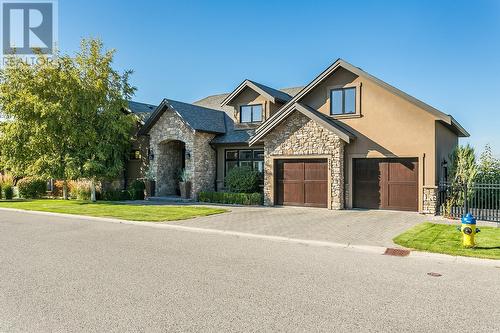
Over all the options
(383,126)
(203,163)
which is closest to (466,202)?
(383,126)

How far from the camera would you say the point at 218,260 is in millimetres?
8250

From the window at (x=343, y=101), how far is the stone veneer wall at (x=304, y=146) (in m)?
1.59

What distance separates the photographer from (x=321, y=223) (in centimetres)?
→ 1370

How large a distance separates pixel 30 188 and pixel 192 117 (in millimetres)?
13968

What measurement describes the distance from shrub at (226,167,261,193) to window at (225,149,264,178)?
0.80m

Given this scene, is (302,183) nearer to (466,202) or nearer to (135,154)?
(466,202)

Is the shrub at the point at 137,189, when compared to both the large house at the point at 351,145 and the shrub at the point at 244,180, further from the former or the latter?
the shrub at the point at 244,180

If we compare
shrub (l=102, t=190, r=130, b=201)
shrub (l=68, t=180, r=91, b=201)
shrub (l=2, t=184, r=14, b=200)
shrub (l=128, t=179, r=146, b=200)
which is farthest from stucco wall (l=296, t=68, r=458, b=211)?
shrub (l=2, t=184, r=14, b=200)

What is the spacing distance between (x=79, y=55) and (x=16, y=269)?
1884 centimetres

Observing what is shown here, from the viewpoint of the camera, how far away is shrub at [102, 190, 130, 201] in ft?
78.5

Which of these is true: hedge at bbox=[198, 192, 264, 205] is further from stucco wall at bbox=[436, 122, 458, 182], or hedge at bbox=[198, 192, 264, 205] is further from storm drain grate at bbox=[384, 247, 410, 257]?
storm drain grate at bbox=[384, 247, 410, 257]

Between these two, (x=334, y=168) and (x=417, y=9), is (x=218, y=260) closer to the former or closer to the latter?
(x=334, y=168)

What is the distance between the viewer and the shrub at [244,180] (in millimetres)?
20734

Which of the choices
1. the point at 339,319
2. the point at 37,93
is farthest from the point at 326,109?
the point at 37,93
